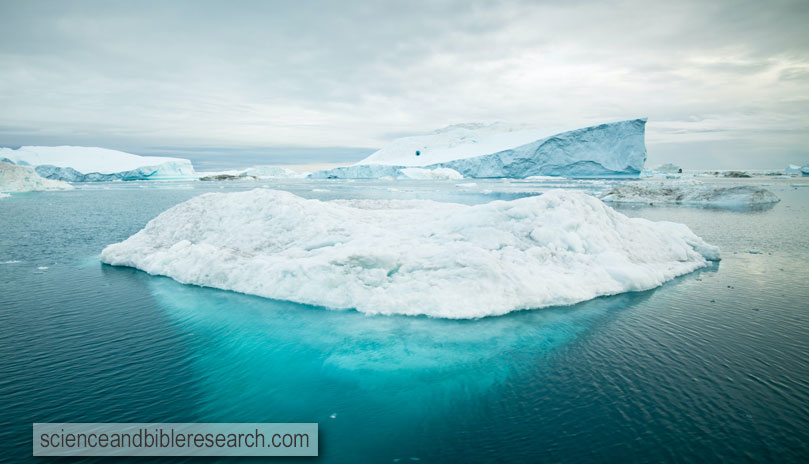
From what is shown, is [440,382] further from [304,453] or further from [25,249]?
[25,249]

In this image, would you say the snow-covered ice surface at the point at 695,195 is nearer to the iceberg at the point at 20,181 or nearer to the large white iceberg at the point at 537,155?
the large white iceberg at the point at 537,155

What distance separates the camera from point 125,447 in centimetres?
516

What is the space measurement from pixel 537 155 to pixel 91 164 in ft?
336

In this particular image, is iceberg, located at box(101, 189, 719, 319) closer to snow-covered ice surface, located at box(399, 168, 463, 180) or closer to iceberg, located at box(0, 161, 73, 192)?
iceberg, located at box(0, 161, 73, 192)

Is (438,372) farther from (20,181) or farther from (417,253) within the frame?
(20,181)

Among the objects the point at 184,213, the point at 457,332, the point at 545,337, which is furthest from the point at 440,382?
the point at 184,213

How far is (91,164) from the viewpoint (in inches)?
3558

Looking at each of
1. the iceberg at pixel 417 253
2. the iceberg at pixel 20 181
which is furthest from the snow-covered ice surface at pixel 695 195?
the iceberg at pixel 20 181

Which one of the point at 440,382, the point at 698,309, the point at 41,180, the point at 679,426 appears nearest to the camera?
the point at 679,426

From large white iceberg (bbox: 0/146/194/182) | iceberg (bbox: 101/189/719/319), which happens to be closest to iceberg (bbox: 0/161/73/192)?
large white iceberg (bbox: 0/146/194/182)

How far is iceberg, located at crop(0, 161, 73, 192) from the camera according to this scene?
5178cm

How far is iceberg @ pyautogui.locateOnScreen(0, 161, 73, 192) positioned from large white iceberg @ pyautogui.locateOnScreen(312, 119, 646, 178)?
59.1 m

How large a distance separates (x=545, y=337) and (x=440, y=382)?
304cm

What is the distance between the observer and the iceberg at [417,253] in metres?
10.2
